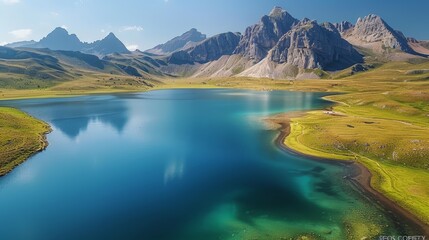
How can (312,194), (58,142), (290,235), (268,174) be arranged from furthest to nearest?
(58,142), (268,174), (312,194), (290,235)

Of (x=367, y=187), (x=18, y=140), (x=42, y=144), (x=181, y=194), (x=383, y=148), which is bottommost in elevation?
(x=181, y=194)

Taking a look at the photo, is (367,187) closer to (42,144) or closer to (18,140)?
(42,144)

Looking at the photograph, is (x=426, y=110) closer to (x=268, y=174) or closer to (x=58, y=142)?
(x=268, y=174)

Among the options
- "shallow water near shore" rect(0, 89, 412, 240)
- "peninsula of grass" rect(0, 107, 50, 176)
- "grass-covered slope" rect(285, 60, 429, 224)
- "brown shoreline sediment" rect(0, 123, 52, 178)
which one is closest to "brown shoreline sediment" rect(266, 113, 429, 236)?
"grass-covered slope" rect(285, 60, 429, 224)

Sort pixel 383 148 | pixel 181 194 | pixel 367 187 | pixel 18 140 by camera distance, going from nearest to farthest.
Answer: pixel 181 194 → pixel 367 187 → pixel 383 148 → pixel 18 140

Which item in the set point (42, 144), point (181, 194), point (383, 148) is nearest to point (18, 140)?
point (42, 144)

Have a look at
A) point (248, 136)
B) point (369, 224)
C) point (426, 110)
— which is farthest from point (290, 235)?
point (426, 110)

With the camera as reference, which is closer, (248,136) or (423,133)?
(423,133)
